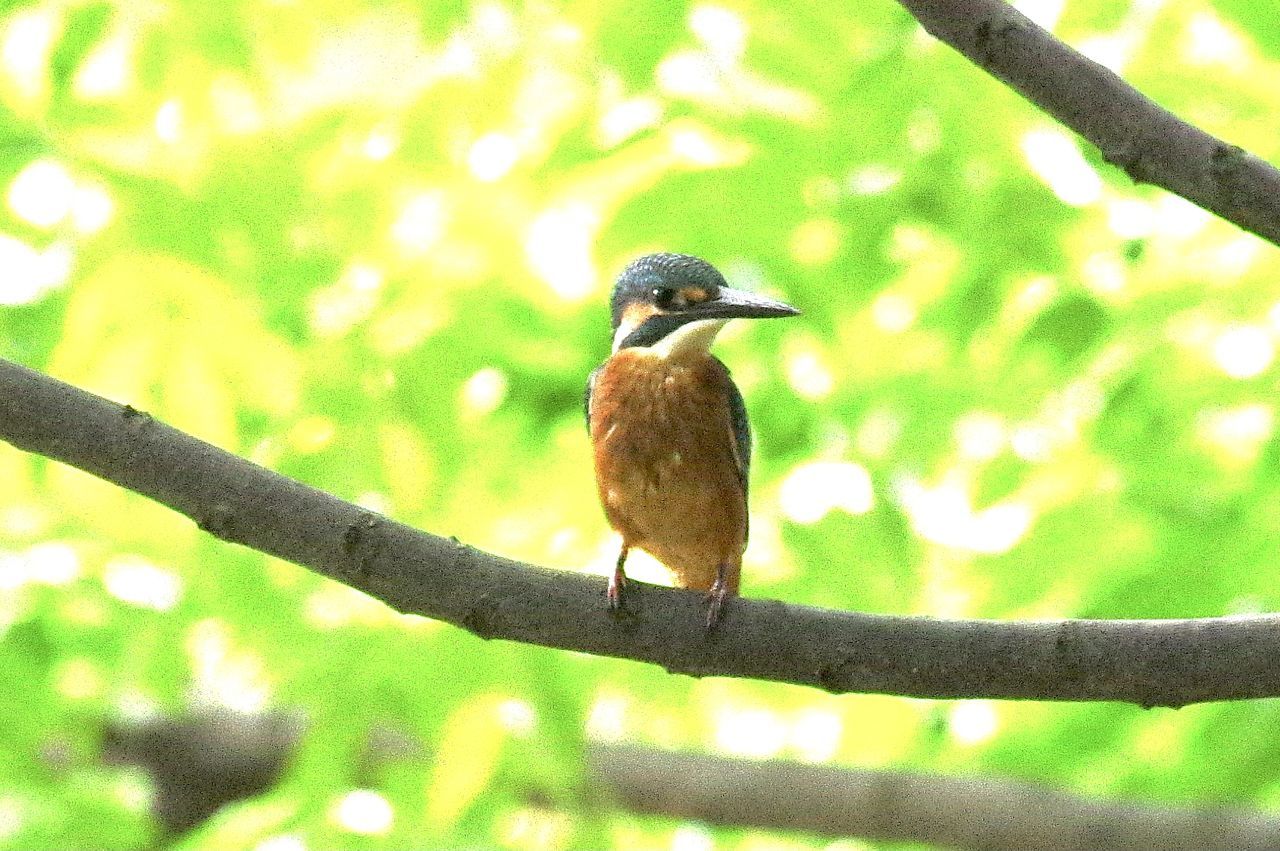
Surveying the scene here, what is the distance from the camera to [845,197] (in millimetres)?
3979

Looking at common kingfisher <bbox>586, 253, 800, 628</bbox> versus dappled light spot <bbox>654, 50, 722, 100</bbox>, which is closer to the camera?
common kingfisher <bbox>586, 253, 800, 628</bbox>

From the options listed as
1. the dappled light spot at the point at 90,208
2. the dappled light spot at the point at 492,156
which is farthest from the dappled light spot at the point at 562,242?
the dappled light spot at the point at 90,208

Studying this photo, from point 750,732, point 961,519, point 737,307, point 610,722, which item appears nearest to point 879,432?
point 961,519

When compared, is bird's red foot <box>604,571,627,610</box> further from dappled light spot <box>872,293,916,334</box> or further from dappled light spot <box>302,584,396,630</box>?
dappled light spot <box>872,293,916,334</box>

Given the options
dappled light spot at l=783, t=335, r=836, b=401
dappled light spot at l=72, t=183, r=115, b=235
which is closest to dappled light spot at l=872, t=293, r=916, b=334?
dappled light spot at l=783, t=335, r=836, b=401

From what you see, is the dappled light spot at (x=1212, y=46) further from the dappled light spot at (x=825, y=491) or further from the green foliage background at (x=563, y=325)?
the dappled light spot at (x=825, y=491)

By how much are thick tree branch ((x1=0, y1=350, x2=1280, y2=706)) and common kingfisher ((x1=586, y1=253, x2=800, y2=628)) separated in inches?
29.8

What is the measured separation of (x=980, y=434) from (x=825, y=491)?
0.99 m

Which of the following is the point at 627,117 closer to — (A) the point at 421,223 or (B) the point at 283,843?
(A) the point at 421,223

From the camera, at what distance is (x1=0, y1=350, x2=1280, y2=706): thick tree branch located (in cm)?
252

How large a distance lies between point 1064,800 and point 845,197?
7.99 feet

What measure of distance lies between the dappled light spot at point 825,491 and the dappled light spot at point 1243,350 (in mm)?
1112

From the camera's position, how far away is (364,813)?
4.57m

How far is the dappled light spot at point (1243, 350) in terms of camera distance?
417cm
